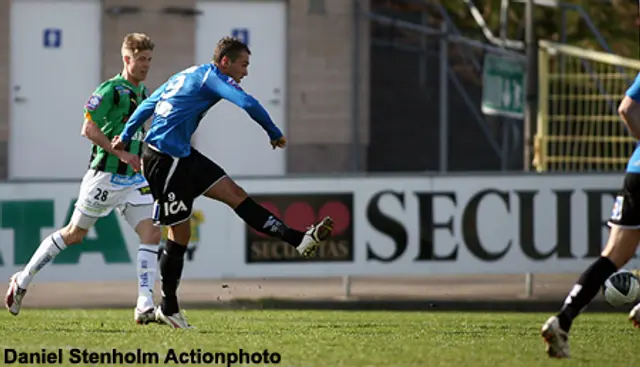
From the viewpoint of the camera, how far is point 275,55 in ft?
85.3

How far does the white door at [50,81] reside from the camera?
25.2 metres

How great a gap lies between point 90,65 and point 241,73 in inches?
554

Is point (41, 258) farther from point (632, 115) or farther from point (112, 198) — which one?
point (632, 115)

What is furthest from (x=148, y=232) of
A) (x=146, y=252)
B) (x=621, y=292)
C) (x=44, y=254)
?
(x=621, y=292)

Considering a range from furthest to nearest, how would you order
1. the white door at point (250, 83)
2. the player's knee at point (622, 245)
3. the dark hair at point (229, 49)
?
the white door at point (250, 83), the dark hair at point (229, 49), the player's knee at point (622, 245)

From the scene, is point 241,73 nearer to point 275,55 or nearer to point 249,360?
point 249,360

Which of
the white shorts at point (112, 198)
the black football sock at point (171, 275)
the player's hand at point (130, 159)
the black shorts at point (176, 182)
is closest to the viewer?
the black shorts at point (176, 182)

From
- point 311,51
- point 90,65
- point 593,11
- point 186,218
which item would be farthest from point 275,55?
point 186,218

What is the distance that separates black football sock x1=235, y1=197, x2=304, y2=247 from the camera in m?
11.9

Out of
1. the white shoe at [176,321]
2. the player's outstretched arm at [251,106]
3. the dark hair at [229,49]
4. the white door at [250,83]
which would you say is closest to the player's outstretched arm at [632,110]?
the player's outstretched arm at [251,106]

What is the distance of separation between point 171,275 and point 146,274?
2.66ft

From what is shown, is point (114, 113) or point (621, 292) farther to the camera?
point (114, 113)

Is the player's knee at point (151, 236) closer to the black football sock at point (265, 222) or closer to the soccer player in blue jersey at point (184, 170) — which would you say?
the soccer player in blue jersey at point (184, 170)

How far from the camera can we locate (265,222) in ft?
39.3
